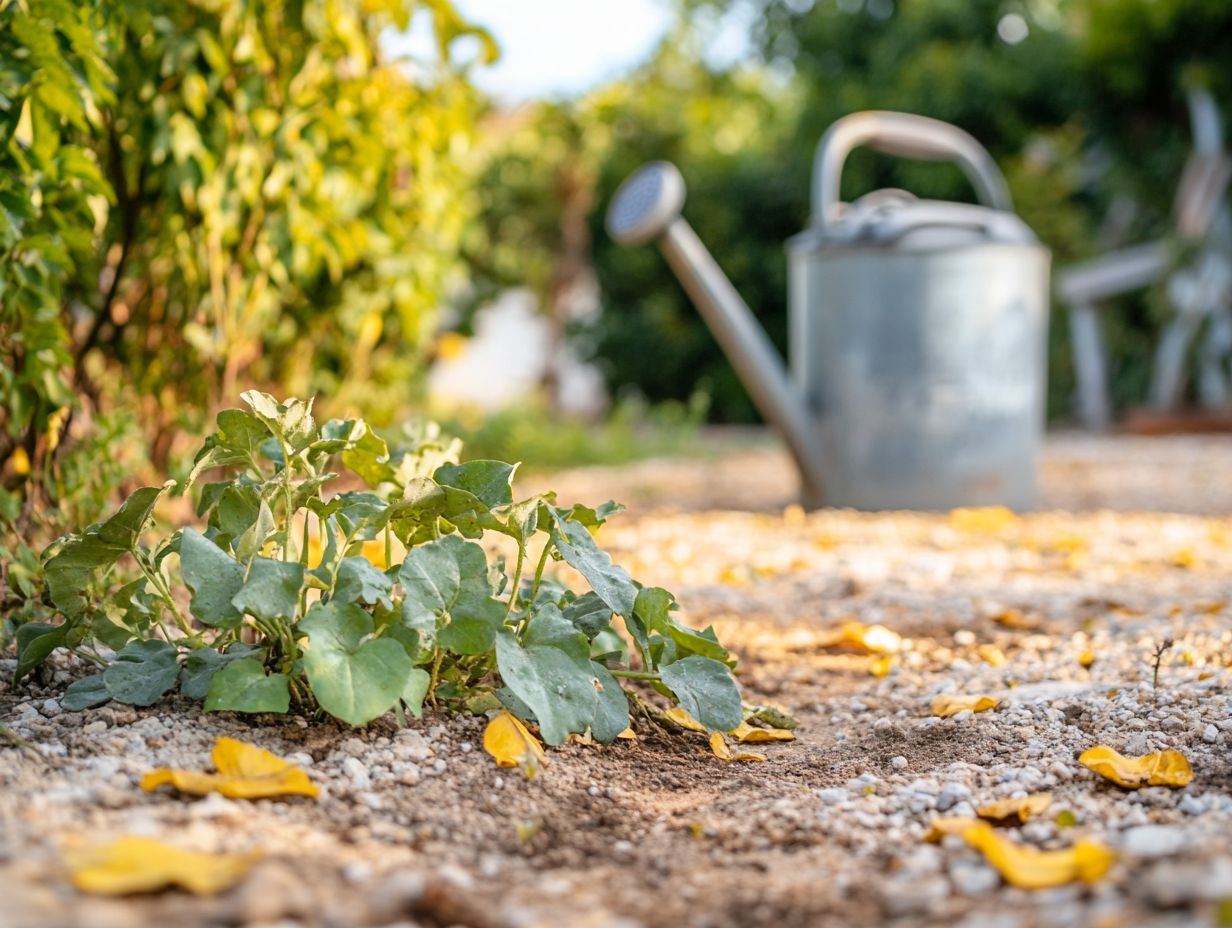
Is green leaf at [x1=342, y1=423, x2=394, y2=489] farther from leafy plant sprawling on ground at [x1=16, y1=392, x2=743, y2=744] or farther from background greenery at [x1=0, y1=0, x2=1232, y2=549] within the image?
background greenery at [x1=0, y1=0, x2=1232, y2=549]

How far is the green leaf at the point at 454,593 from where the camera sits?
1186 millimetres

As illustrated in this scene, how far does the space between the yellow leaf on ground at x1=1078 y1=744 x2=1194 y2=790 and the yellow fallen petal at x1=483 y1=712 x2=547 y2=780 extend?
541mm

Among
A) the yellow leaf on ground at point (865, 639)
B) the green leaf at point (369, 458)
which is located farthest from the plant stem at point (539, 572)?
the yellow leaf on ground at point (865, 639)

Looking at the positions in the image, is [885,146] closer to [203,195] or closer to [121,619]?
[203,195]

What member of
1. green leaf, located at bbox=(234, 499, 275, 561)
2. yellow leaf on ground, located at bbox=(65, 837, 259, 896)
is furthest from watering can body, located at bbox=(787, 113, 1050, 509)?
yellow leaf on ground, located at bbox=(65, 837, 259, 896)

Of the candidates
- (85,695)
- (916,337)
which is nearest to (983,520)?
(916,337)

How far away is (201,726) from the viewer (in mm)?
1203

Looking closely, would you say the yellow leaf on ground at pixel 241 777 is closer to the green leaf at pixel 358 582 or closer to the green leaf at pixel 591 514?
the green leaf at pixel 358 582

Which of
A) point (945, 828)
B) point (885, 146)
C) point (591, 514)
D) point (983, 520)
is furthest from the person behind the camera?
point (885, 146)

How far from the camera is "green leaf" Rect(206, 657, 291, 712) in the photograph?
3.71 ft

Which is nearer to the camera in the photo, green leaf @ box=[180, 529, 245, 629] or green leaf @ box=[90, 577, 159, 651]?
green leaf @ box=[180, 529, 245, 629]

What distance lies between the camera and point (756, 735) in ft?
4.65

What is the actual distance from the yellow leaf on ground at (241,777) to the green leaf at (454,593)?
7.7 inches

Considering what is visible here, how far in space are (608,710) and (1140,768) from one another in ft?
1.77
